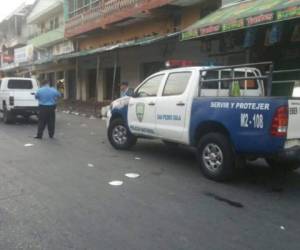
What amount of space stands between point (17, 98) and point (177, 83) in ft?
33.3

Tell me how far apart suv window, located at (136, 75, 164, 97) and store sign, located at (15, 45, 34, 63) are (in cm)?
2887

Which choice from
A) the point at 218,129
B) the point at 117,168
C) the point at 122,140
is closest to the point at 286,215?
the point at 218,129

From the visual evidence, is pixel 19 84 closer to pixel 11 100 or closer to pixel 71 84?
pixel 11 100

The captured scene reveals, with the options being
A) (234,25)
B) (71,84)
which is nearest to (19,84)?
(234,25)

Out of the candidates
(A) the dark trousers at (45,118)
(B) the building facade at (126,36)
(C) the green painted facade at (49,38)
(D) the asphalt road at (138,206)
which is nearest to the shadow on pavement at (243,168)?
(D) the asphalt road at (138,206)

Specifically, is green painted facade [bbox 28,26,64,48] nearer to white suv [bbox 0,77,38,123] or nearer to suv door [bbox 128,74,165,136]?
white suv [bbox 0,77,38,123]

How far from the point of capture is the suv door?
28.7ft

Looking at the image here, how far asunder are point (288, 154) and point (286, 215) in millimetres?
1170

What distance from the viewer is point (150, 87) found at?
29.6ft

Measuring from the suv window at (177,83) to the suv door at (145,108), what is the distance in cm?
29

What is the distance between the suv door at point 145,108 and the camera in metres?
8.73

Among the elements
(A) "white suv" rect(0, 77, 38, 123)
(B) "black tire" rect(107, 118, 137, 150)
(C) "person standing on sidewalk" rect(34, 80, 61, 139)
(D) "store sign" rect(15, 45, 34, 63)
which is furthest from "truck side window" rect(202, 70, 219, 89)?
(D) "store sign" rect(15, 45, 34, 63)

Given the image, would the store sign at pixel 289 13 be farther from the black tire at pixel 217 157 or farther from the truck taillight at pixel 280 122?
the truck taillight at pixel 280 122

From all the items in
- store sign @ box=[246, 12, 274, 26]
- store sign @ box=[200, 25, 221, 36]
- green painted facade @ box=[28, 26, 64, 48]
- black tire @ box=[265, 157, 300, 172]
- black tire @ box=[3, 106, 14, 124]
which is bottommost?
black tire @ box=[3, 106, 14, 124]
